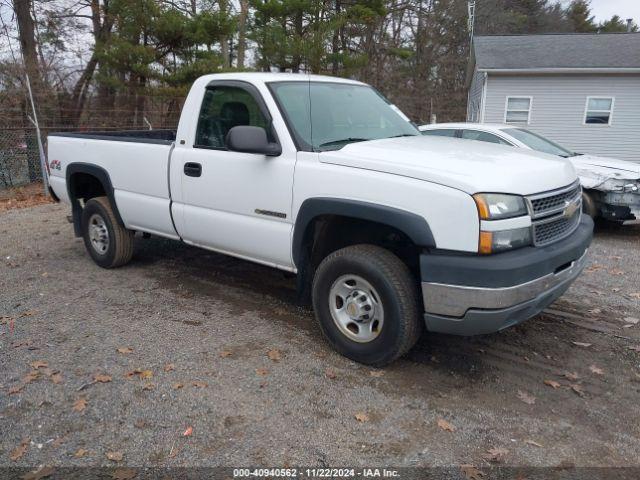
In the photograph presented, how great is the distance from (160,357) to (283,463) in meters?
1.52

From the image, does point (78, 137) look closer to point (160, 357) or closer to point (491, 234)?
point (160, 357)

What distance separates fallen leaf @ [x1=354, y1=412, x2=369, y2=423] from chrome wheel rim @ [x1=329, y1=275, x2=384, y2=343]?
589 millimetres

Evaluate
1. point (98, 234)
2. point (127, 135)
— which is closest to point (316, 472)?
point (98, 234)

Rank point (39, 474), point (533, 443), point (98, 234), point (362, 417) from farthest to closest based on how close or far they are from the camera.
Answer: point (98, 234) → point (362, 417) → point (533, 443) → point (39, 474)

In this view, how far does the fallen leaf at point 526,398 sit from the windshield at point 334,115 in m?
2.15

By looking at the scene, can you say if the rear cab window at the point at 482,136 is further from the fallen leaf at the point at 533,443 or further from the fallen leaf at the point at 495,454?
the fallen leaf at the point at 495,454

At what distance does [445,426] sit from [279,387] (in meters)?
1.10

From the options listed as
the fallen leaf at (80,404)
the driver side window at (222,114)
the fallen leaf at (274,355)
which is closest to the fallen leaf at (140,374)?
the fallen leaf at (80,404)

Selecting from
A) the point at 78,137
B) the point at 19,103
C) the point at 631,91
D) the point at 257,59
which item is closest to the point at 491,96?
the point at 631,91

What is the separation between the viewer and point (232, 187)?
4.31 m

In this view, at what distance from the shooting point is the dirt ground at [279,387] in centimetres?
292

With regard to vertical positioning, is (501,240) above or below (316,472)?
above

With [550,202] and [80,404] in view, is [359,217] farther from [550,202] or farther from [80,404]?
[80,404]

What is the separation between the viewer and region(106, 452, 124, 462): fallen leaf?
2.84 metres
